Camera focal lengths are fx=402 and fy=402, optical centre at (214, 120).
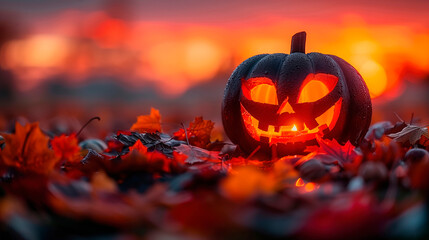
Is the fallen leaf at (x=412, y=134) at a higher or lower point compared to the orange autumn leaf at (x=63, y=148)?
lower

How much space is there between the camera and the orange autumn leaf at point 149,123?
2.96 m

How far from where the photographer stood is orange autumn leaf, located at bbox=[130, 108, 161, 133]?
296cm

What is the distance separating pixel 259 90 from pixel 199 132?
533 mm

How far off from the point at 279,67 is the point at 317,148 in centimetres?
60

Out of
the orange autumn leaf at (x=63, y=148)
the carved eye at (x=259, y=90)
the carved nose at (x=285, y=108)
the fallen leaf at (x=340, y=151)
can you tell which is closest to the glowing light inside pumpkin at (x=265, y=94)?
the carved eye at (x=259, y=90)

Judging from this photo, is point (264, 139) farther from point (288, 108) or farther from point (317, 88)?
point (317, 88)

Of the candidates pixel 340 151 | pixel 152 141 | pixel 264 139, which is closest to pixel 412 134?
pixel 340 151

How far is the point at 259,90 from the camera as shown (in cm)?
293

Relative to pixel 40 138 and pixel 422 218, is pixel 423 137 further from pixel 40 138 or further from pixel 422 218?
pixel 40 138

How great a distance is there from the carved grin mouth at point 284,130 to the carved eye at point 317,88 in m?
0.14

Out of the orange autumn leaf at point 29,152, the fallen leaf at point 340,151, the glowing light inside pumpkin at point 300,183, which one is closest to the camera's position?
the orange autumn leaf at point 29,152

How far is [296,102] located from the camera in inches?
101

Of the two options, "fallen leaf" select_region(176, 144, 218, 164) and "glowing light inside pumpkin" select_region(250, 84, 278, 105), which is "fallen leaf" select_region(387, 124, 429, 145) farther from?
"fallen leaf" select_region(176, 144, 218, 164)

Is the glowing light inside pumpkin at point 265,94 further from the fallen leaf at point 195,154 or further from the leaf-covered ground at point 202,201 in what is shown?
the leaf-covered ground at point 202,201
